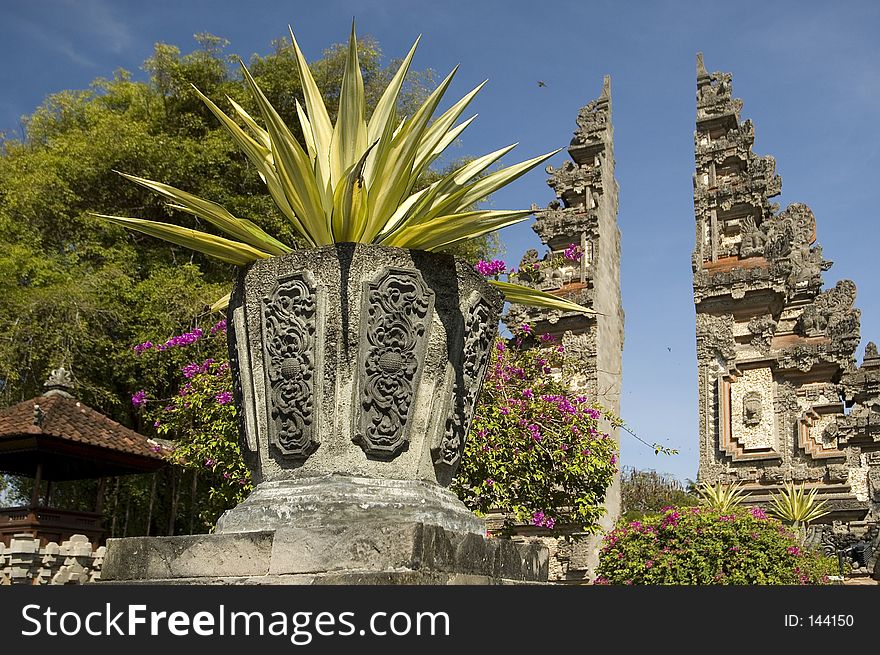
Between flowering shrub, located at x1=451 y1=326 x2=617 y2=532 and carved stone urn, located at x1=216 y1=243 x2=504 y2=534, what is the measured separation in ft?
19.2

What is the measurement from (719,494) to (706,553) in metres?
4.25

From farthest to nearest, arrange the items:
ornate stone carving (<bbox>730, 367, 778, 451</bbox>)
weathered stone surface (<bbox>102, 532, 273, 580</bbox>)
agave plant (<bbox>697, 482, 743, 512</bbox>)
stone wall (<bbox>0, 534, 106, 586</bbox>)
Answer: ornate stone carving (<bbox>730, 367, 778, 451</bbox>)
agave plant (<bbox>697, 482, 743, 512</bbox>)
stone wall (<bbox>0, 534, 106, 586</bbox>)
weathered stone surface (<bbox>102, 532, 273, 580</bbox>)

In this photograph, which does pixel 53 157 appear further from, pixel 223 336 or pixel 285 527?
pixel 285 527

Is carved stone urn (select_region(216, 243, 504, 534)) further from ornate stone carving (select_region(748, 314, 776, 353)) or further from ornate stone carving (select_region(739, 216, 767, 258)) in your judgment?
ornate stone carving (select_region(739, 216, 767, 258))

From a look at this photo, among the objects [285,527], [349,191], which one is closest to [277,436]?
[285,527]

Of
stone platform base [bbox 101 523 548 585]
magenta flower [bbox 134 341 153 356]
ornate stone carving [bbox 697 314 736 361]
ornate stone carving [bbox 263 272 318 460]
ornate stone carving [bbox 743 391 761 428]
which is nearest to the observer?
stone platform base [bbox 101 523 548 585]

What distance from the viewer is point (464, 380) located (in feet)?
16.1

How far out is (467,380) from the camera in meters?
4.95

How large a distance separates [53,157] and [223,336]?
7529mm

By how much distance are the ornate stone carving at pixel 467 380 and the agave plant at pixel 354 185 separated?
479mm

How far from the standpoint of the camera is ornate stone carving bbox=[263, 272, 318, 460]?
449 cm

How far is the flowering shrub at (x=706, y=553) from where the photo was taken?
31.9 feet

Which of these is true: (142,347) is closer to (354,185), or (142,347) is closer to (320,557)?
(354,185)

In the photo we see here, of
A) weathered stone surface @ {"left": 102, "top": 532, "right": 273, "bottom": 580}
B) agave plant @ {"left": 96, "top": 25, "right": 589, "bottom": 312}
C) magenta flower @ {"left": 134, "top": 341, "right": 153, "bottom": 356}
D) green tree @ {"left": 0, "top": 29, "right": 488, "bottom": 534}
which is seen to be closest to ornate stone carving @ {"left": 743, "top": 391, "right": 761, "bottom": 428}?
green tree @ {"left": 0, "top": 29, "right": 488, "bottom": 534}
